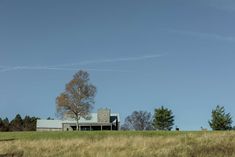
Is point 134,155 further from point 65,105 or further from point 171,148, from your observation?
point 65,105

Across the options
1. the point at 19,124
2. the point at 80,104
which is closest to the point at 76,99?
the point at 80,104

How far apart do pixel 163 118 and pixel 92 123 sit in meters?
28.5

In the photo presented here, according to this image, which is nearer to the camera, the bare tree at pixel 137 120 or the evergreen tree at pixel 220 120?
the evergreen tree at pixel 220 120

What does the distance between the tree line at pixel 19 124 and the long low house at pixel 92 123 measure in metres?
11.3

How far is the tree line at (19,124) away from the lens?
128212mm

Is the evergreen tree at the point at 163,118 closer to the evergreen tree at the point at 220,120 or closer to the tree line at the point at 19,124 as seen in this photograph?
the evergreen tree at the point at 220,120

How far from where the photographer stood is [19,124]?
13200cm

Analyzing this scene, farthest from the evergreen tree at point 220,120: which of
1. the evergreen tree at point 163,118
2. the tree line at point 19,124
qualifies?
the tree line at point 19,124

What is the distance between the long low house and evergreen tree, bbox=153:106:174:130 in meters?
23.8

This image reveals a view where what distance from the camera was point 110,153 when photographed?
63.0 ft

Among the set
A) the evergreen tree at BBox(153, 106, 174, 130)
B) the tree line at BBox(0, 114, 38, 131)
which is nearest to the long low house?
the tree line at BBox(0, 114, 38, 131)

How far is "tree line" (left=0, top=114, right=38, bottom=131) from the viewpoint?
128 m

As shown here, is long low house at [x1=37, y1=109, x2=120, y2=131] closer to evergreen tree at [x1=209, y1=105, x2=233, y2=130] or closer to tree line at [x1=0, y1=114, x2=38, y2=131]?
tree line at [x1=0, y1=114, x2=38, y2=131]

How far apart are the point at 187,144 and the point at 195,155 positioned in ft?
12.4
